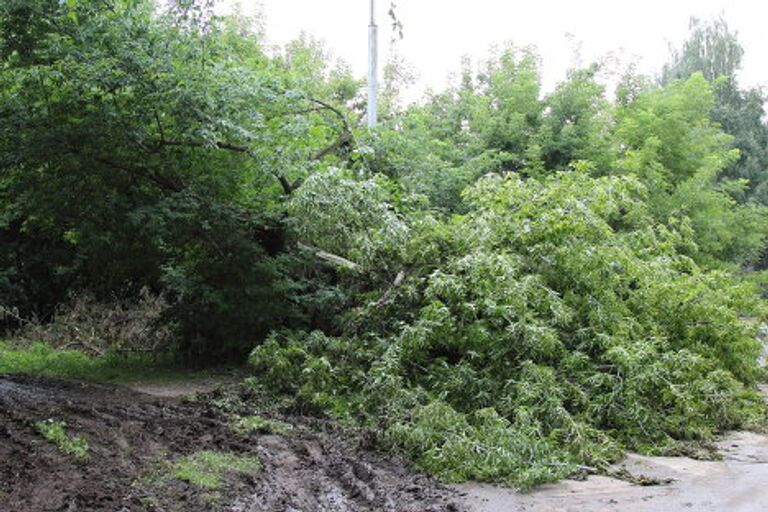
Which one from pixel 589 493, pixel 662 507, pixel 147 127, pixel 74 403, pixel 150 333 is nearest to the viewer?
pixel 662 507

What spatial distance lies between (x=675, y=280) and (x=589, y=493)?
193 inches

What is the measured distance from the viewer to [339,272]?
11391mm

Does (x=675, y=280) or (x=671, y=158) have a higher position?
(x=671, y=158)

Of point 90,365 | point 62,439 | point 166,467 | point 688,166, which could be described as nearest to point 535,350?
point 166,467

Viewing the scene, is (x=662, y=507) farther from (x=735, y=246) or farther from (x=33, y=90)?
(x=735, y=246)

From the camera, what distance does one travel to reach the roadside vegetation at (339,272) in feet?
25.6

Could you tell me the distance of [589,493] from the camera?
610cm

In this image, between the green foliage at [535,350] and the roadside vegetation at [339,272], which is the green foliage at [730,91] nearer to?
the roadside vegetation at [339,272]

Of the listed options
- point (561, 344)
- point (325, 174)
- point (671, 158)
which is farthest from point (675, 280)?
point (671, 158)

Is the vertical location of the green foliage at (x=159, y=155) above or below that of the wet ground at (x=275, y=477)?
above

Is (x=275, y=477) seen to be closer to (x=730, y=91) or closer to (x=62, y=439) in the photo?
(x=62, y=439)

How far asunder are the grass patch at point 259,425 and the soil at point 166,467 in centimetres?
11

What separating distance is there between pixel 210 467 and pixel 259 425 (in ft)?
5.49

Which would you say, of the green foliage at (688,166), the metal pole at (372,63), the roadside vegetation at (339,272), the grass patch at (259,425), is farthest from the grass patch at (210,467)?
the green foliage at (688,166)
